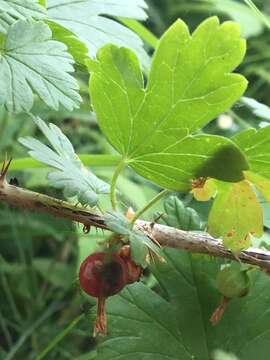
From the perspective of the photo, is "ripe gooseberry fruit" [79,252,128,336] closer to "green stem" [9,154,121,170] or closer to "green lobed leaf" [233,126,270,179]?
"green lobed leaf" [233,126,270,179]

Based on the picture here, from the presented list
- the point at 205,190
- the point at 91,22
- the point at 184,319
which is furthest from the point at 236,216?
the point at 91,22

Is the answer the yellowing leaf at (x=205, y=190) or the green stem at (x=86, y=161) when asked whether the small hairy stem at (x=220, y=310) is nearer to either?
the yellowing leaf at (x=205, y=190)

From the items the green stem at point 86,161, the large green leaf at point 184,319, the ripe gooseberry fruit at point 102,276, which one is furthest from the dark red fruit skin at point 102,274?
the green stem at point 86,161

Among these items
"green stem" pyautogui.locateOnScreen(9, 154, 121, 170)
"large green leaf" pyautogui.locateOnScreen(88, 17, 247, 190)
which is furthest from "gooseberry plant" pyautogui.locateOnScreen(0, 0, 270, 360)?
"green stem" pyautogui.locateOnScreen(9, 154, 121, 170)

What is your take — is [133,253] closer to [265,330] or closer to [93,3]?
[265,330]

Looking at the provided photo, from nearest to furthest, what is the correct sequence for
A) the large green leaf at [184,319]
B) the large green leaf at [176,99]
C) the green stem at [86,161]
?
1. the large green leaf at [176,99]
2. the large green leaf at [184,319]
3. the green stem at [86,161]

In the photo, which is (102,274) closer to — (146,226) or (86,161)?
(146,226)
